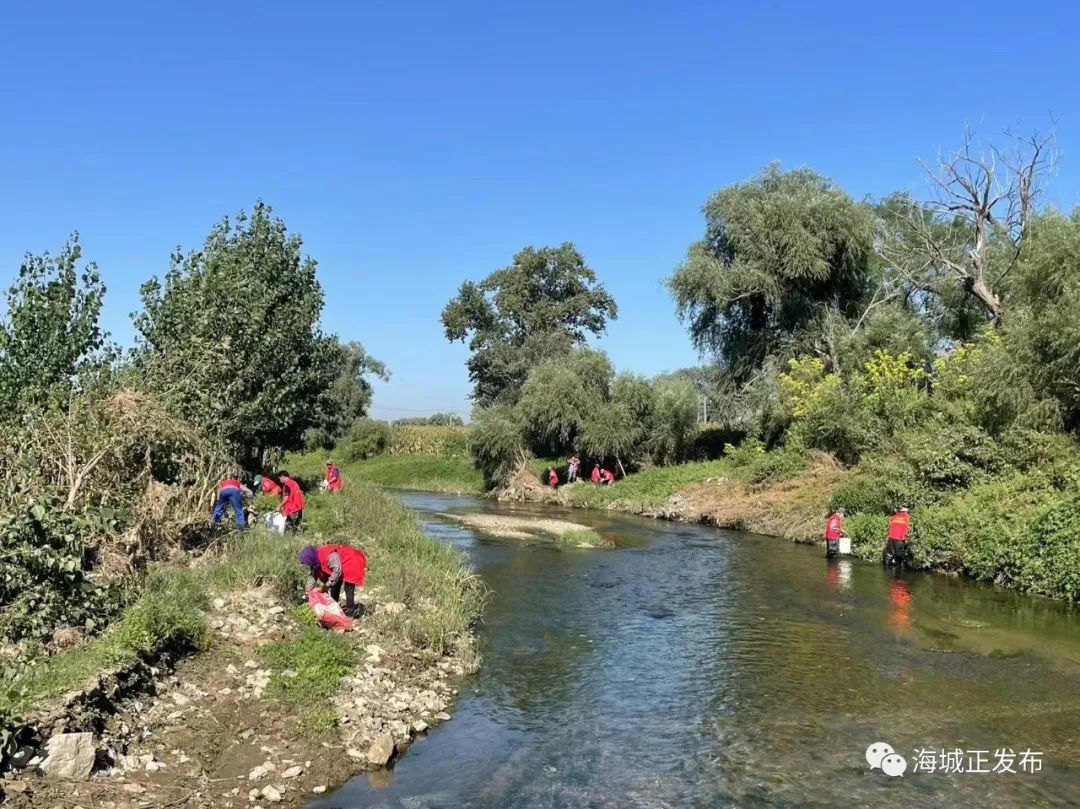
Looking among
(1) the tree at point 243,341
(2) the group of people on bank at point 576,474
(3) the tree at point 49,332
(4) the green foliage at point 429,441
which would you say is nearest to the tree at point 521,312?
(4) the green foliage at point 429,441

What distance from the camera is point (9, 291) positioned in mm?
19781

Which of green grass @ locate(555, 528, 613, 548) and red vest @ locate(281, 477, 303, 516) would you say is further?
green grass @ locate(555, 528, 613, 548)

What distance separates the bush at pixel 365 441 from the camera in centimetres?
7644

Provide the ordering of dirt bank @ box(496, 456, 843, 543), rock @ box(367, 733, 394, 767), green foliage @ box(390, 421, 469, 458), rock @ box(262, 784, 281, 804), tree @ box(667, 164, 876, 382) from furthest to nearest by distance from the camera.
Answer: green foliage @ box(390, 421, 469, 458) → tree @ box(667, 164, 876, 382) → dirt bank @ box(496, 456, 843, 543) → rock @ box(367, 733, 394, 767) → rock @ box(262, 784, 281, 804)

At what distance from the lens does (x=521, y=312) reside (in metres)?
73.6

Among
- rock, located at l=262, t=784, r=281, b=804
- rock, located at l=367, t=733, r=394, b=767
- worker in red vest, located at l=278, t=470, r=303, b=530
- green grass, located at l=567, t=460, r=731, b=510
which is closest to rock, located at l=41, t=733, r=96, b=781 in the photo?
rock, located at l=262, t=784, r=281, b=804

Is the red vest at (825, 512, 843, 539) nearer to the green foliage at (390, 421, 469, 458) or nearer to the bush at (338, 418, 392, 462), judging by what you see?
the green foliage at (390, 421, 469, 458)

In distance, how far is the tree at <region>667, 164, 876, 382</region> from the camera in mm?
42656

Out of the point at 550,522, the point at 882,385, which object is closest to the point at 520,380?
the point at 550,522

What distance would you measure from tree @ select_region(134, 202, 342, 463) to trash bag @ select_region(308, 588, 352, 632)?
5.96m

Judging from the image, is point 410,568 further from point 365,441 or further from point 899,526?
point 365,441

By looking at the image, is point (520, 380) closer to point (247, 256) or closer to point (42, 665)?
point (247, 256)

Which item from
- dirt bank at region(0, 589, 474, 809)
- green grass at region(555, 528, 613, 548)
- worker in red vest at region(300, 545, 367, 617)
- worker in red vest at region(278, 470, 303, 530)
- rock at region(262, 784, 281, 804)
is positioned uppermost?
worker in red vest at region(278, 470, 303, 530)

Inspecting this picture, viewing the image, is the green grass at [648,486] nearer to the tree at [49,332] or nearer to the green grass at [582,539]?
the green grass at [582,539]
